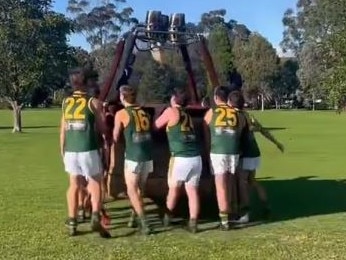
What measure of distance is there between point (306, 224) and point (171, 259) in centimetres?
289

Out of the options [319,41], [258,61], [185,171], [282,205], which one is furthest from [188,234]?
[258,61]

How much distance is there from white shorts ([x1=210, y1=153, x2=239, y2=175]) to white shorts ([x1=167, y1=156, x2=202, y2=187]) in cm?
25

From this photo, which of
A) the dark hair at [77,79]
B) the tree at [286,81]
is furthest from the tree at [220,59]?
the tree at [286,81]

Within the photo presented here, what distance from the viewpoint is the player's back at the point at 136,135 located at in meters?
10.2

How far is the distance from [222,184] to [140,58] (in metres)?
3.75

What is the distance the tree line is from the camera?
14453 millimetres

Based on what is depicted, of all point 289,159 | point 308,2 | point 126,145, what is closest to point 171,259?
point 126,145

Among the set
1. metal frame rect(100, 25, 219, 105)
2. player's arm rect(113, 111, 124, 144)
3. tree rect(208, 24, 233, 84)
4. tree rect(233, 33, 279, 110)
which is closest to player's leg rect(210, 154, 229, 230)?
player's arm rect(113, 111, 124, 144)

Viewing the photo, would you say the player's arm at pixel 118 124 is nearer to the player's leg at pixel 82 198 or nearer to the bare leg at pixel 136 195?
the bare leg at pixel 136 195

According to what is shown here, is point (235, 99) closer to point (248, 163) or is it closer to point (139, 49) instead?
point (248, 163)

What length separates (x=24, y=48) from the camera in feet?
146

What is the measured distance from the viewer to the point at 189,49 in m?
14.0

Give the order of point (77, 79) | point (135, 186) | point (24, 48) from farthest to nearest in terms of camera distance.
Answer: point (24, 48), point (135, 186), point (77, 79)

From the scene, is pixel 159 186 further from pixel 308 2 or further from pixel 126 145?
pixel 308 2
